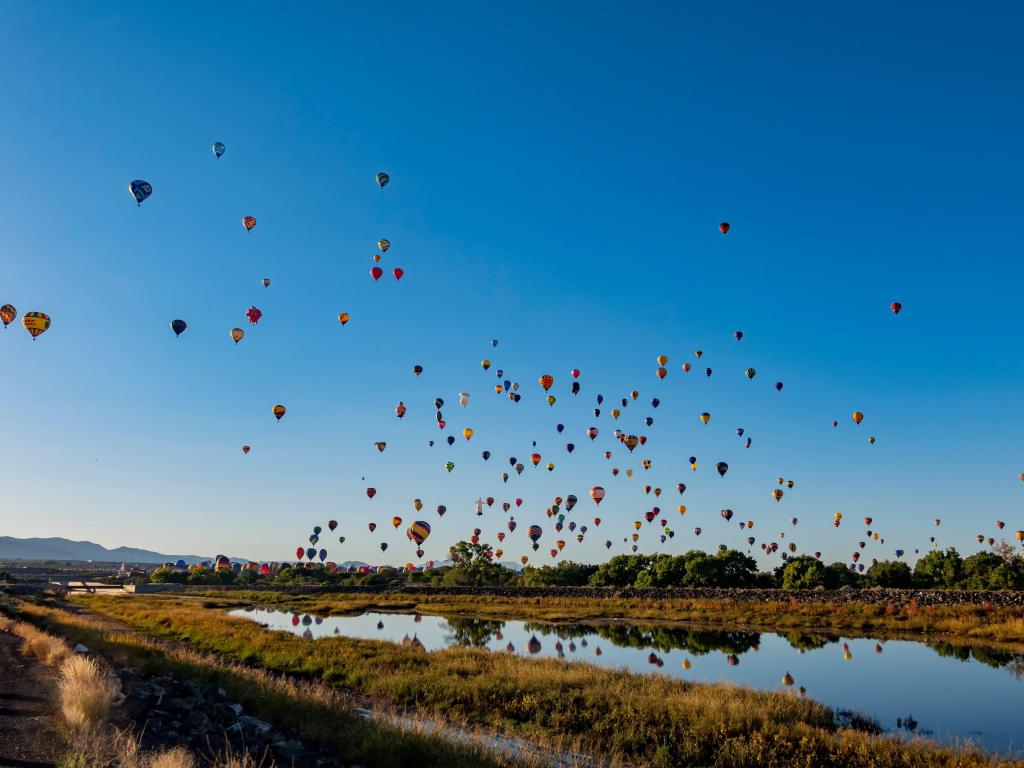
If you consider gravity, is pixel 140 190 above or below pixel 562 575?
above

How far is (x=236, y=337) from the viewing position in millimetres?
40594

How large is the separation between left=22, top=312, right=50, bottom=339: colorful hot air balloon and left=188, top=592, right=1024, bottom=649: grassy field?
43113 millimetres

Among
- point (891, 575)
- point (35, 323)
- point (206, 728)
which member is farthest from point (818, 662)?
point (891, 575)

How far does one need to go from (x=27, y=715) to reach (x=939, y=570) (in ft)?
373

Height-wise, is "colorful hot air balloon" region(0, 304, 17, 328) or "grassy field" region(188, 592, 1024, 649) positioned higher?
"colorful hot air balloon" region(0, 304, 17, 328)

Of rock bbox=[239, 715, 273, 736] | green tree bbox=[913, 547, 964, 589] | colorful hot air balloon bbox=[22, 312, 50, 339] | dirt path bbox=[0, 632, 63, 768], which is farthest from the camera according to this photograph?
green tree bbox=[913, 547, 964, 589]

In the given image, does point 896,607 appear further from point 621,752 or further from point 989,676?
point 621,752

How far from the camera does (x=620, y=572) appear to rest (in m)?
105

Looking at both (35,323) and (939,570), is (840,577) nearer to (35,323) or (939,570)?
(939,570)

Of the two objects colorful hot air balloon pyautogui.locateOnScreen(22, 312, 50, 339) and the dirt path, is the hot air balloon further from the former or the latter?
the dirt path

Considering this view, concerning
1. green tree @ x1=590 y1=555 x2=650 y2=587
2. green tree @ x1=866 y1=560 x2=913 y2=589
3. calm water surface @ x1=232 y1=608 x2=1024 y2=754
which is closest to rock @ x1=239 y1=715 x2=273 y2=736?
calm water surface @ x1=232 y1=608 x2=1024 y2=754

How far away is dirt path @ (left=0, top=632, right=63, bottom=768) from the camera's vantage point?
1114cm

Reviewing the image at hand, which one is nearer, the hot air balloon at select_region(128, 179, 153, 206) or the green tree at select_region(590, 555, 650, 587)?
the hot air balloon at select_region(128, 179, 153, 206)

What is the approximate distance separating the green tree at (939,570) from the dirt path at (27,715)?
4152 inches
